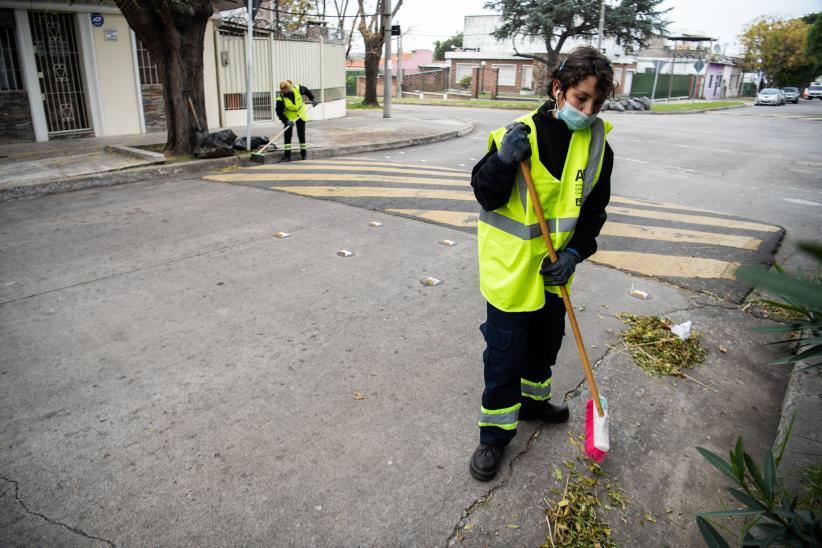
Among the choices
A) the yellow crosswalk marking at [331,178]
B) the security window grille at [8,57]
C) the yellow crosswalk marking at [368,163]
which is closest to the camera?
the yellow crosswalk marking at [331,178]

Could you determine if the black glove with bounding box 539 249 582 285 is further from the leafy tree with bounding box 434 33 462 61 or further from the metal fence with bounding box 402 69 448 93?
the leafy tree with bounding box 434 33 462 61

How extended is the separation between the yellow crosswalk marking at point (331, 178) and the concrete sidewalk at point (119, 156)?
3.50 ft

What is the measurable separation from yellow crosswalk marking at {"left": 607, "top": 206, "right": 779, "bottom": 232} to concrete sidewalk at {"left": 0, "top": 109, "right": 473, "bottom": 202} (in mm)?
6580

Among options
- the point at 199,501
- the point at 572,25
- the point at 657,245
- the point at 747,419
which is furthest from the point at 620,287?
the point at 572,25

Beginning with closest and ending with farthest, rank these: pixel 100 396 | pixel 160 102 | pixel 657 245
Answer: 1. pixel 100 396
2. pixel 657 245
3. pixel 160 102

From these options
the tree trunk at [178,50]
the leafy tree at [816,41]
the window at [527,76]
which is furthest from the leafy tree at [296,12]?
the leafy tree at [816,41]

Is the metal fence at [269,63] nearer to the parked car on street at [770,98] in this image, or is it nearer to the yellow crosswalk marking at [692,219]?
the yellow crosswalk marking at [692,219]

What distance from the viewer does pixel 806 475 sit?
101 inches

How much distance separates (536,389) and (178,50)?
31.8ft

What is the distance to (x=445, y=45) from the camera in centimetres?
7531

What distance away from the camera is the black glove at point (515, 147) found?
7.78 feet

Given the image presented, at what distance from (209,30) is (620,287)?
1426 centimetres

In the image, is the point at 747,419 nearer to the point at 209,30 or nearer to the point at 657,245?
the point at 657,245

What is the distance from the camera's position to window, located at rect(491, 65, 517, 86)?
47.9m
